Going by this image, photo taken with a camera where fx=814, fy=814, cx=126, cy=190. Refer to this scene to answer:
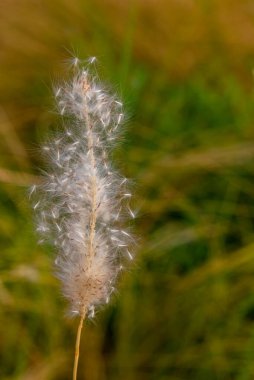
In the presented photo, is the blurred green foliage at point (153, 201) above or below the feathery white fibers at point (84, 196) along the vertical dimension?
above

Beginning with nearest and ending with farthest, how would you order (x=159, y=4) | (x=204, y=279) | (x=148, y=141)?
(x=204, y=279), (x=148, y=141), (x=159, y=4)

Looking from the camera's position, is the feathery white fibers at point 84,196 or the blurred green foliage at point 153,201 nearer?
the feathery white fibers at point 84,196

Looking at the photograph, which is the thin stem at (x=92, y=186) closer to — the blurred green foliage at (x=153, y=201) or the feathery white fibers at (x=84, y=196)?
the feathery white fibers at (x=84, y=196)

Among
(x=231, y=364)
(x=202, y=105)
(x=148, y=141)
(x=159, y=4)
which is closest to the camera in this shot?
(x=231, y=364)

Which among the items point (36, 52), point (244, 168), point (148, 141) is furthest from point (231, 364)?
point (36, 52)

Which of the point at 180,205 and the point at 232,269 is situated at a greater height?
the point at 180,205

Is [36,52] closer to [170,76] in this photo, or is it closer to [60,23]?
[60,23]

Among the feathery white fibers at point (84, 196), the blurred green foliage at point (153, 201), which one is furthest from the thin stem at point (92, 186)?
the blurred green foliage at point (153, 201)
